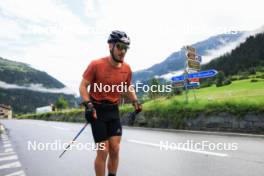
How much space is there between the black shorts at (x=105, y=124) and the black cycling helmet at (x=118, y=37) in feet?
2.72

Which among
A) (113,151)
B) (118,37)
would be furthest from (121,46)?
(113,151)

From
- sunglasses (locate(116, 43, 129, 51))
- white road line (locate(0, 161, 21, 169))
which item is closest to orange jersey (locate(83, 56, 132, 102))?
sunglasses (locate(116, 43, 129, 51))

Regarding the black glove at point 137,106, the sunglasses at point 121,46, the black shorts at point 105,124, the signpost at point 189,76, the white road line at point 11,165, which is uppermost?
the signpost at point 189,76

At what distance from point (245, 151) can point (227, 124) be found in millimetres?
6341

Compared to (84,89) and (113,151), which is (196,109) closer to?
(113,151)

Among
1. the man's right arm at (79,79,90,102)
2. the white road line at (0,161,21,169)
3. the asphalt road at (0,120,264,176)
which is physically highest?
the man's right arm at (79,79,90,102)

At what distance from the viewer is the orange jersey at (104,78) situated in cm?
455

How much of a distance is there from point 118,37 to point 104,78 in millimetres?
543

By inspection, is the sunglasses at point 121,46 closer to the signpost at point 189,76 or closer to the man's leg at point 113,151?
the man's leg at point 113,151

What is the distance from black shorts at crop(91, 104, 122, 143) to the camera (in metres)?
4.41

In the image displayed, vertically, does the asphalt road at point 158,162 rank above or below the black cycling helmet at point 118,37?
below

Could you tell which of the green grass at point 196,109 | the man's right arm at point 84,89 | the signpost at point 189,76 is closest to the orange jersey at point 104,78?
the man's right arm at point 84,89

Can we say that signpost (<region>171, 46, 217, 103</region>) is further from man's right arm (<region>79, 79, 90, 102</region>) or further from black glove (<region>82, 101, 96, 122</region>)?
black glove (<region>82, 101, 96, 122</region>)

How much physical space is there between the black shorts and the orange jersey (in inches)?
5.6
